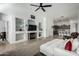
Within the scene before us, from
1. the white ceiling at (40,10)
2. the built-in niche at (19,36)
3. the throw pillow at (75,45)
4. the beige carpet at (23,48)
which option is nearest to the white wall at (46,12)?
the white ceiling at (40,10)

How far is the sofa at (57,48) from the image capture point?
7.28ft

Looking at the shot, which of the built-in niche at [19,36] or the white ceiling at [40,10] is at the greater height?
the white ceiling at [40,10]

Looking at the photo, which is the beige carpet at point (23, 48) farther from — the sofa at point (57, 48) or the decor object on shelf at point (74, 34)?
the decor object on shelf at point (74, 34)

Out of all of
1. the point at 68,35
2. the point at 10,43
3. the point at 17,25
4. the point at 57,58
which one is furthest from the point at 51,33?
the point at 10,43

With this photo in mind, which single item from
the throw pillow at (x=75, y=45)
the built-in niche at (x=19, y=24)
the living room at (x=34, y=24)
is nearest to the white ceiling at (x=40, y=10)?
the living room at (x=34, y=24)

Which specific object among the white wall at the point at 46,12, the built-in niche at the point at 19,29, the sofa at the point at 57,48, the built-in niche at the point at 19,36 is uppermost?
the white wall at the point at 46,12

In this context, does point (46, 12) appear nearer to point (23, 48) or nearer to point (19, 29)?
point (19, 29)

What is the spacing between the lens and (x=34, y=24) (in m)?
2.47

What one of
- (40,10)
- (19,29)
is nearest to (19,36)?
(19,29)

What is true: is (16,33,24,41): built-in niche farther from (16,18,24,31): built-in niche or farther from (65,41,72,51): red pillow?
(65,41,72,51): red pillow

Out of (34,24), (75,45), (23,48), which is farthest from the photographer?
(34,24)

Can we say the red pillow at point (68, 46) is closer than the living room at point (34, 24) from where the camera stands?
Yes

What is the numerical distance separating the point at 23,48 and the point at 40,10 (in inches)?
37.0

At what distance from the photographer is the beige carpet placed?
230 centimetres
